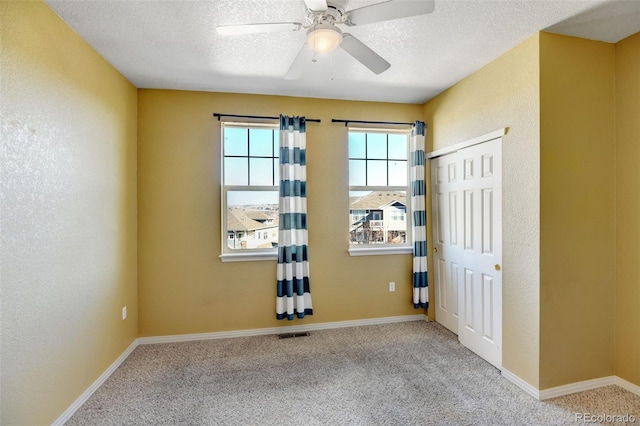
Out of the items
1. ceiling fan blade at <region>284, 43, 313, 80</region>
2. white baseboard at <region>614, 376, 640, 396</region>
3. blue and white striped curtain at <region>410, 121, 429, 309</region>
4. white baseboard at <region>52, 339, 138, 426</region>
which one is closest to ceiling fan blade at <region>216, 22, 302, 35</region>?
ceiling fan blade at <region>284, 43, 313, 80</region>

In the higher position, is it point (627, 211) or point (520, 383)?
point (627, 211)

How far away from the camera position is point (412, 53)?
245cm

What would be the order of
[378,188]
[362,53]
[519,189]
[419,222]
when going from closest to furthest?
[362,53] < [519,189] < [419,222] < [378,188]

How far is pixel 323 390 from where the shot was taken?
2266 mm

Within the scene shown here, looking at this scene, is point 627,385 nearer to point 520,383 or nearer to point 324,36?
point 520,383

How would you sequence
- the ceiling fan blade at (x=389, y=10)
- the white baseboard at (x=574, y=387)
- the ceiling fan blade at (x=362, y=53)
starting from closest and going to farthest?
1. the ceiling fan blade at (x=389, y=10)
2. the ceiling fan blade at (x=362, y=53)
3. the white baseboard at (x=574, y=387)

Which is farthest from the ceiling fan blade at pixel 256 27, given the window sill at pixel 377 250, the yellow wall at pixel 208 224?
the window sill at pixel 377 250

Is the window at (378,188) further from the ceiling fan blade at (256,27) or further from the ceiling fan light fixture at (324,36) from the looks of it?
the ceiling fan blade at (256,27)

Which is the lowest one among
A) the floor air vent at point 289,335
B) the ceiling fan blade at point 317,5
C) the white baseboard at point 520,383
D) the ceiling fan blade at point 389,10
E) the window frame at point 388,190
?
the floor air vent at point 289,335

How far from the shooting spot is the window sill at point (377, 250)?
3479mm

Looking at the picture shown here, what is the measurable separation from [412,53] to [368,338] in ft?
9.06

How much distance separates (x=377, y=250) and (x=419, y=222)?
1.94ft

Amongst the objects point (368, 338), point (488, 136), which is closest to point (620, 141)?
point (488, 136)

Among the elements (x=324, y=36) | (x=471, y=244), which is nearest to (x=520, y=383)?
(x=471, y=244)
